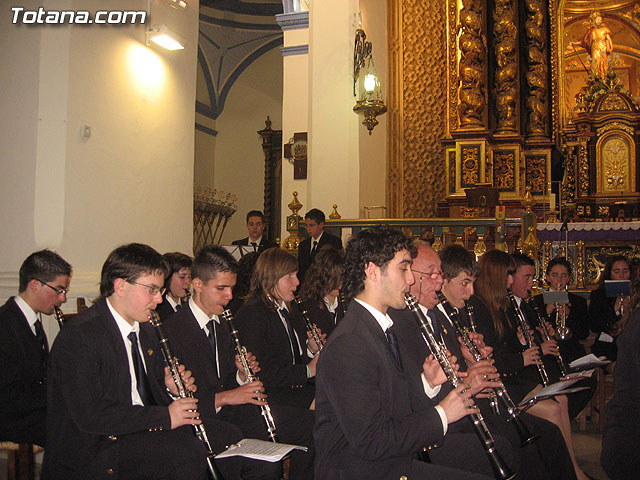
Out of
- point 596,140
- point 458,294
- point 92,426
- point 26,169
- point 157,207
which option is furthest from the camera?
point 596,140

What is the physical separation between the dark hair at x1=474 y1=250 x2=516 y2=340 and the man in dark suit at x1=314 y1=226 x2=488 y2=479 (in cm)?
208

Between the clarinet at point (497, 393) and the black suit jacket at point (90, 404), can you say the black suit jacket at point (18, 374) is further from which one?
the clarinet at point (497, 393)

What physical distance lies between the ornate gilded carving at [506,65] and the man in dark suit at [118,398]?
9853mm

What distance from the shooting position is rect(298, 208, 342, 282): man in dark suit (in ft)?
24.1

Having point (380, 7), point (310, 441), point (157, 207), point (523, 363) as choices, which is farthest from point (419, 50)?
point (310, 441)

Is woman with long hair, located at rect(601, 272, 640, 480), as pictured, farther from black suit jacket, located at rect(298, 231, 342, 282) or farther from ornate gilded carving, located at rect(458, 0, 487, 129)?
ornate gilded carving, located at rect(458, 0, 487, 129)

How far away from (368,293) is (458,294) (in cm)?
158

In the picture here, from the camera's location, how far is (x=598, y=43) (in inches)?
529

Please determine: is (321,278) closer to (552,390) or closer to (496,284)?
(496,284)

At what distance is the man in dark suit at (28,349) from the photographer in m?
3.26

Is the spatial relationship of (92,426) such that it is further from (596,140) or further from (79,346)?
(596,140)

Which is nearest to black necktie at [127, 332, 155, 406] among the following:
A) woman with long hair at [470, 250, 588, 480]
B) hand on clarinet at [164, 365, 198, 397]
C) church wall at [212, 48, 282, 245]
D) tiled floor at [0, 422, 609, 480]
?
hand on clarinet at [164, 365, 198, 397]

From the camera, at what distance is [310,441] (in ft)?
11.8

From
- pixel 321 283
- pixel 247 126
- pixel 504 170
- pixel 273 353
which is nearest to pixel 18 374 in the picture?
pixel 273 353
